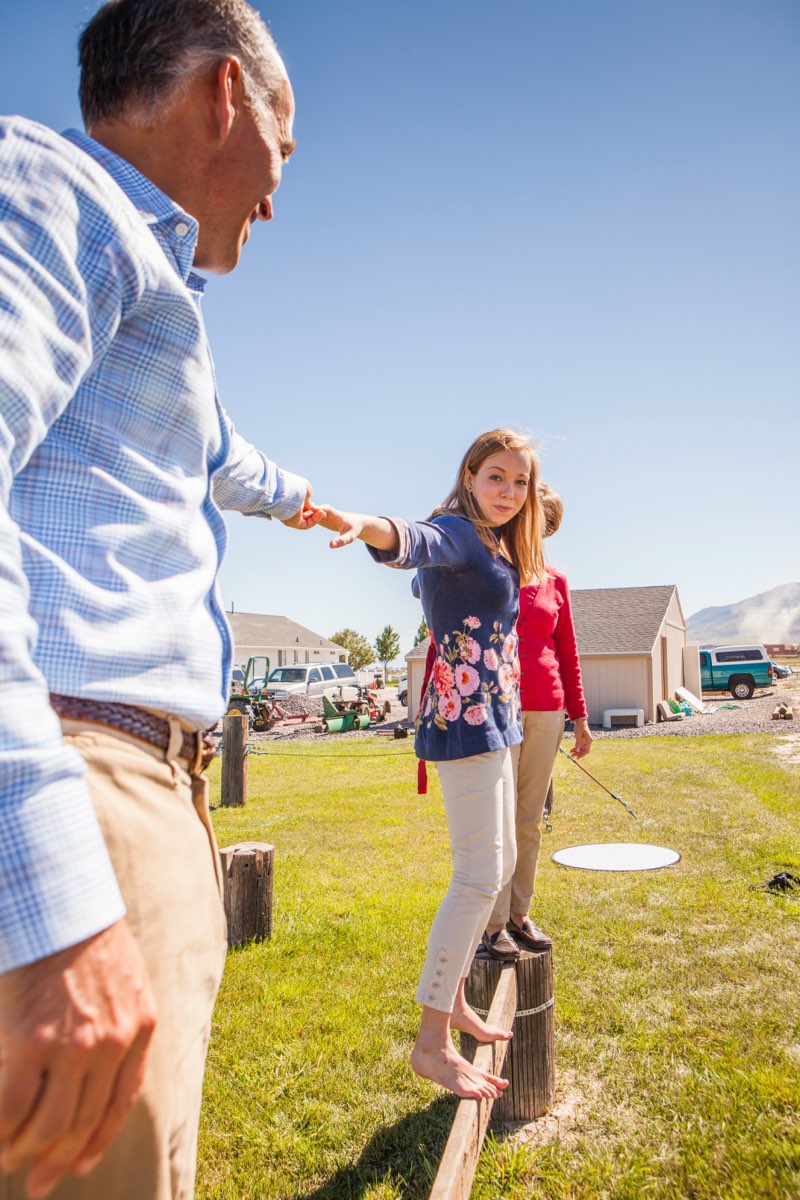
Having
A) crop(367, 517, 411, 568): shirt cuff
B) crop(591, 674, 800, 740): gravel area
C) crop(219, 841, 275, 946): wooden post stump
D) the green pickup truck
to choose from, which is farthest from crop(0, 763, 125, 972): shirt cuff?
the green pickup truck

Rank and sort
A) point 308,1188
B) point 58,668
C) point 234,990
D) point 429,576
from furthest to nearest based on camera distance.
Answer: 1. point 234,990
2. point 429,576
3. point 308,1188
4. point 58,668

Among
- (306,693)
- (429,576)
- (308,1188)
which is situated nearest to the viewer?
(308,1188)

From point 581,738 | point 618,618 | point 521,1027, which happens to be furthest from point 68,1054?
point 618,618

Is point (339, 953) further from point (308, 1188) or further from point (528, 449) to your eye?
point (528, 449)

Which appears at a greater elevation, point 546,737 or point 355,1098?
point 546,737

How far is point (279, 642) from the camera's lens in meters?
62.3

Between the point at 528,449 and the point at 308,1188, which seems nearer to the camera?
the point at 308,1188

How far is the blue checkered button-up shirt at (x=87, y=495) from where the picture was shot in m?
0.78

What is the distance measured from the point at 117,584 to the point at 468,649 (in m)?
2.04

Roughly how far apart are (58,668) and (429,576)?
7.13ft

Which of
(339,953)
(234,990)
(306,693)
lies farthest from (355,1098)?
(306,693)

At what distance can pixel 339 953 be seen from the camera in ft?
17.0

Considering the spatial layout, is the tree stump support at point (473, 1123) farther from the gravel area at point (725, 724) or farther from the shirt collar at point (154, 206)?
the gravel area at point (725, 724)

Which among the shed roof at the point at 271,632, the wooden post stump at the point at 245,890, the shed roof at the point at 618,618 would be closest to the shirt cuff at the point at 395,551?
the wooden post stump at the point at 245,890
